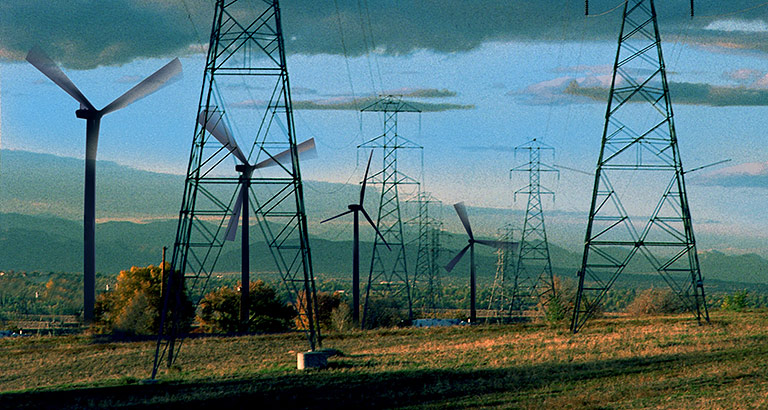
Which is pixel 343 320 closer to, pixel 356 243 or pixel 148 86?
pixel 356 243

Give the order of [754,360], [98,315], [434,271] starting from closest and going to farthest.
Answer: [754,360]
[98,315]
[434,271]

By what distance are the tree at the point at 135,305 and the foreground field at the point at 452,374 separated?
78.8 feet

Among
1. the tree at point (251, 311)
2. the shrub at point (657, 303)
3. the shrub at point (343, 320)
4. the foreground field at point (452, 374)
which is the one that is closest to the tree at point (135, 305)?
the tree at point (251, 311)

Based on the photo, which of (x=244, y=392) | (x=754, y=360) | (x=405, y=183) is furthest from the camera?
(x=405, y=183)

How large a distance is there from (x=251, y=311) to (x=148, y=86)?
40325 millimetres

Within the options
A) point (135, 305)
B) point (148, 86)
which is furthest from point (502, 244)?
point (148, 86)

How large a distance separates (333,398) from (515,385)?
7.73 metres

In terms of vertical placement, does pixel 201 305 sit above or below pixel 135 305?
below

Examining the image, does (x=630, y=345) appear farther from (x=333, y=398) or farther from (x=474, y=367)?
(x=333, y=398)

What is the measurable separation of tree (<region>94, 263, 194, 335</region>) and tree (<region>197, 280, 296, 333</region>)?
17.5 feet

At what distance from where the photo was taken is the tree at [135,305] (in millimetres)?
83438

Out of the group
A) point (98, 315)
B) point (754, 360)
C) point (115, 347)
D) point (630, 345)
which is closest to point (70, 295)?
point (98, 315)

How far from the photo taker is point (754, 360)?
36500 millimetres

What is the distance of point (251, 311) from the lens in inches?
3871
